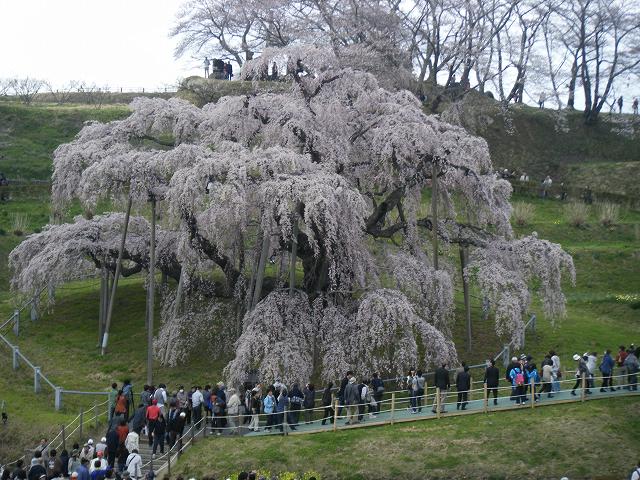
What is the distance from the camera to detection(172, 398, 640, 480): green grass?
24078 millimetres

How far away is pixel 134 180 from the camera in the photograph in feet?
110

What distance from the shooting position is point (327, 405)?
27.2m

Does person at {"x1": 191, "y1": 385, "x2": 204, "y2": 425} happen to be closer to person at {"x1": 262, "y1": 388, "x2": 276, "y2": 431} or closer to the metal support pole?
person at {"x1": 262, "y1": 388, "x2": 276, "y2": 431}

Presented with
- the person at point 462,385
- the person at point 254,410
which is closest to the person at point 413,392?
the person at point 462,385

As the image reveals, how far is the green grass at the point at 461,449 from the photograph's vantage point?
79.0 ft

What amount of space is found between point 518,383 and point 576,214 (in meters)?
31.6

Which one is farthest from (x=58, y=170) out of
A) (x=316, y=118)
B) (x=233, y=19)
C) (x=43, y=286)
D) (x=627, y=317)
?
(x=233, y=19)

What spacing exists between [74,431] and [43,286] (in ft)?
36.1

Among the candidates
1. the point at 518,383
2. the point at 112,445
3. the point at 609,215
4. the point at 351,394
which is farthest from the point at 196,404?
the point at 609,215

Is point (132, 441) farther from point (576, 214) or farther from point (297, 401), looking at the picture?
point (576, 214)

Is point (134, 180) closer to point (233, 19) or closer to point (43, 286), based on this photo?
point (43, 286)

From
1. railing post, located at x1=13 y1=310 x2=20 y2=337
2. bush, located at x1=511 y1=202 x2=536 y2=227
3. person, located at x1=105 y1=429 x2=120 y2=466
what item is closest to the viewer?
person, located at x1=105 y1=429 x2=120 y2=466

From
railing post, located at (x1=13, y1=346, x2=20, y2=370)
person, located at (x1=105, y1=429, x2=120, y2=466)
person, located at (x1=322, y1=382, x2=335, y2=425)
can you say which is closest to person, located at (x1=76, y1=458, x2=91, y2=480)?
person, located at (x1=105, y1=429, x2=120, y2=466)

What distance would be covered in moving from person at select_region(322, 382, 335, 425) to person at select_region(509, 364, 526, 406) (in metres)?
5.40
